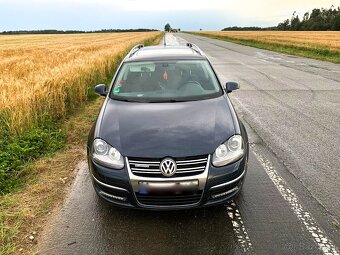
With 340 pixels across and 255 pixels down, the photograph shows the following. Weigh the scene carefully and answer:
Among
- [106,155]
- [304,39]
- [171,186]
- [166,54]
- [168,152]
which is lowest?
[304,39]

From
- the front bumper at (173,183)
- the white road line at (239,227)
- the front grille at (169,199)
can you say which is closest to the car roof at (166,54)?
the front bumper at (173,183)

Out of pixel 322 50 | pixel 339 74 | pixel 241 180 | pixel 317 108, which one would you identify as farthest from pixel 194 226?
pixel 322 50

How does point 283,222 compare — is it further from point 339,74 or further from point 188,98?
point 339,74

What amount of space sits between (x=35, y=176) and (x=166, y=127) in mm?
2091

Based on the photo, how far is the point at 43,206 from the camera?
373cm

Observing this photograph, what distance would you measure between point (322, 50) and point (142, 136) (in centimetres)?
2625

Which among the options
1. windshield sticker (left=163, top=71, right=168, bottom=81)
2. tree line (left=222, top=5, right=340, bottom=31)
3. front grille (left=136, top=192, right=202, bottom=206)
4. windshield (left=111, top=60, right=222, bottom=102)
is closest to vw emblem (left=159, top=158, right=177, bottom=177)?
front grille (left=136, top=192, right=202, bottom=206)

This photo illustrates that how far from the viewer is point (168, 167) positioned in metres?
3.10

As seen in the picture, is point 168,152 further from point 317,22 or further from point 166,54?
point 317,22

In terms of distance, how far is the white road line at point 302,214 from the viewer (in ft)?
9.72

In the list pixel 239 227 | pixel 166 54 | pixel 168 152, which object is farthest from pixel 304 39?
pixel 168 152

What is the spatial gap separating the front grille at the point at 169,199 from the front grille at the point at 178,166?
0.68ft

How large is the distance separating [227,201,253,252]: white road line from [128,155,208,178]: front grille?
674mm

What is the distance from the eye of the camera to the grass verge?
324 centimetres
